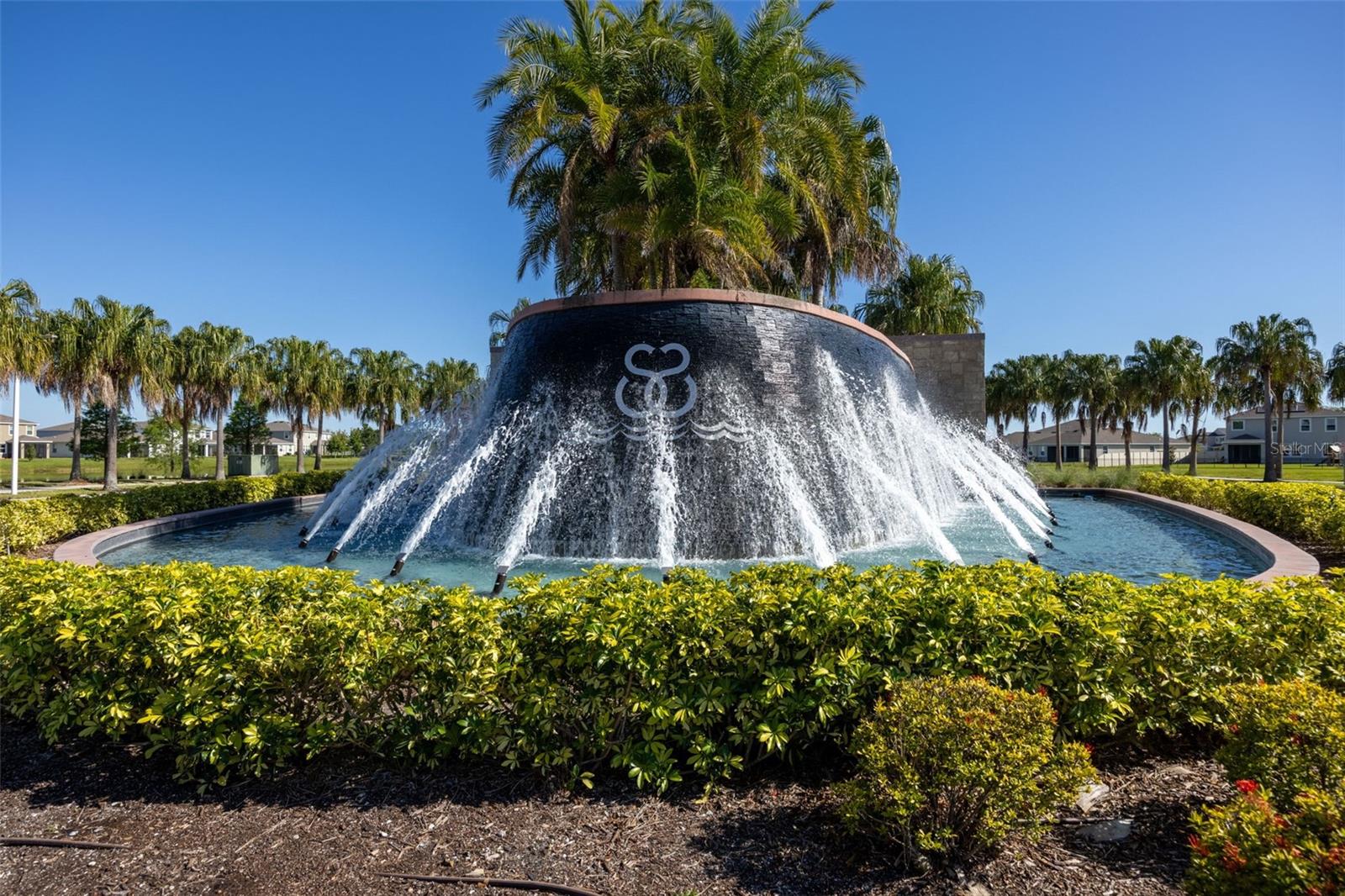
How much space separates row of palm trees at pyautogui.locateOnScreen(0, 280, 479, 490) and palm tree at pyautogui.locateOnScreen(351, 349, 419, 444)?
0.10 metres

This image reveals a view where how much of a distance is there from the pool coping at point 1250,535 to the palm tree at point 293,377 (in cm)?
5169

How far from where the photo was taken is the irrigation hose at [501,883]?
294 centimetres

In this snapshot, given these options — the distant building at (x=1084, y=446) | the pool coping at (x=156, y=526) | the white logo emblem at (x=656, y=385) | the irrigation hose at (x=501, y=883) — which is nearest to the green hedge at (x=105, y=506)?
the pool coping at (x=156, y=526)

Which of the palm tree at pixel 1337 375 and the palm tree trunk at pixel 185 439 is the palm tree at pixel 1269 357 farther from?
the palm tree trunk at pixel 185 439

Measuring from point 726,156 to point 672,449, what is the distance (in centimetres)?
823

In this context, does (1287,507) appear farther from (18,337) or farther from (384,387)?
(384,387)

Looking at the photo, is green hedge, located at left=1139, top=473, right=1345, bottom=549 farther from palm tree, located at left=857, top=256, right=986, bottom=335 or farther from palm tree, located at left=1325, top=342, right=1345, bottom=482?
palm tree, located at left=1325, top=342, right=1345, bottom=482

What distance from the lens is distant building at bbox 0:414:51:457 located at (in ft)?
319

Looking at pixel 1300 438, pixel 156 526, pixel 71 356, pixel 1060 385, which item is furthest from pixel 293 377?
pixel 1300 438

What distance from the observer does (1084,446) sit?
91938mm

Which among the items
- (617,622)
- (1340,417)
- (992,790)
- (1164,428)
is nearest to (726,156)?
(617,622)

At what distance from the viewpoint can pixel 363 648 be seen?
3.86m

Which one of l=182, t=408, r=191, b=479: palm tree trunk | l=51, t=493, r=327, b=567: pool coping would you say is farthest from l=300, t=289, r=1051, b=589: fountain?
l=182, t=408, r=191, b=479: palm tree trunk

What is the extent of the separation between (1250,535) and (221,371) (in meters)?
49.8
